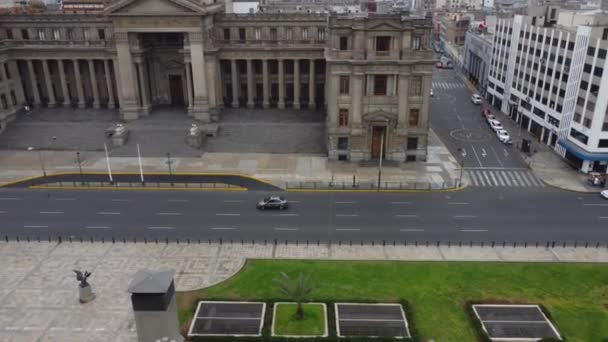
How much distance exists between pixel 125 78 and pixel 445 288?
71972 millimetres

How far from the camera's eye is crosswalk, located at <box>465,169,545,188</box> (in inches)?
2874

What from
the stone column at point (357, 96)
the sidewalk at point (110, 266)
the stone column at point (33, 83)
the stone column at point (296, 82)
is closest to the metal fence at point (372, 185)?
the stone column at point (357, 96)

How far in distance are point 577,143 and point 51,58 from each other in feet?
325

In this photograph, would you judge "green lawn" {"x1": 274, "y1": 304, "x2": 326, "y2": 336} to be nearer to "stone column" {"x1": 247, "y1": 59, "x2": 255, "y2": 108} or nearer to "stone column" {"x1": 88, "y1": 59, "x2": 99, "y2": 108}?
"stone column" {"x1": 247, "y1": 59, "x2": 255, "y2": 108}

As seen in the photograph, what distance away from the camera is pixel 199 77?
91438 millimetres

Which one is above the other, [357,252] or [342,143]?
[342,143]

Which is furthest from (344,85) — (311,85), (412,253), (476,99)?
(476,99)

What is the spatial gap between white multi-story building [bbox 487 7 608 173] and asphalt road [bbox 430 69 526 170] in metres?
7.17

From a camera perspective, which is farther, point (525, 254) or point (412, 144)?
point (412, 144)

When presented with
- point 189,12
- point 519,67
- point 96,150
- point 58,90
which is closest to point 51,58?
point 58,90

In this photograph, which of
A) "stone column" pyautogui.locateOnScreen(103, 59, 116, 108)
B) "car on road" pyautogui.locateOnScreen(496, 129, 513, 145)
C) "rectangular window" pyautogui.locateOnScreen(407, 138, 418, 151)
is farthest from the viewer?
"stone column" pyautogui.locateOnScreen(103, 59, 116, 108)

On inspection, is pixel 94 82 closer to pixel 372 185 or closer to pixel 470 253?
pixel 372 185

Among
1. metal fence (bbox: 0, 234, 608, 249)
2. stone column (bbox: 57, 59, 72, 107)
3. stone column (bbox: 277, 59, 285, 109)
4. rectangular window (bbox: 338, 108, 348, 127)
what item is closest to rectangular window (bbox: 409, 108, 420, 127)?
rectangular window (bbox: 338, 108, 348, 127)

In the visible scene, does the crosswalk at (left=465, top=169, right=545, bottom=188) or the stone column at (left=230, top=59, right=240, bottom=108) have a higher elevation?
the stone column at (left=230, top=59, right=240, bottom=108)
